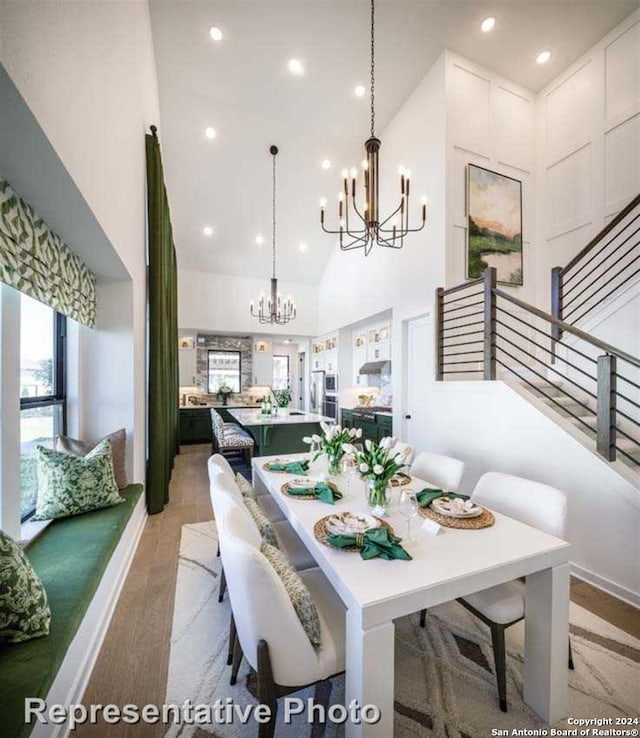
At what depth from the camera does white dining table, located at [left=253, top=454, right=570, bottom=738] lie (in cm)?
98

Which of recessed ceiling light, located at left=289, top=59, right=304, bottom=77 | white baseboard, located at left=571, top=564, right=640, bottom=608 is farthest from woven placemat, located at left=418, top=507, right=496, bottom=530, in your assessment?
recessed ceiling light, located at left=289, top=59, right=304, bottom=77

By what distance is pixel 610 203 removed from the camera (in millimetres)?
3902

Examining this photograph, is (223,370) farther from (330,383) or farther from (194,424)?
(330,383)

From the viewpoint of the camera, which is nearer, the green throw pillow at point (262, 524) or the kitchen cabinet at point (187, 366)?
the green throw pillow at point (262, 524)

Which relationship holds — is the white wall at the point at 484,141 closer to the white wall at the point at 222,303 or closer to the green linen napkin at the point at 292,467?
the green linen napkin at the point at 292,467

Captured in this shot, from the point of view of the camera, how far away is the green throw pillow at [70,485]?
2.04 meters

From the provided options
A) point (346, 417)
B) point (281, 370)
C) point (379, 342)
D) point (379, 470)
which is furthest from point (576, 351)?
point (281, 370)

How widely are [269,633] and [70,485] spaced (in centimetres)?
184

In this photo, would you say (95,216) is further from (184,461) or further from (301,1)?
(184,461)

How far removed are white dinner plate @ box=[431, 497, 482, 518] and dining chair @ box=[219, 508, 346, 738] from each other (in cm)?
72

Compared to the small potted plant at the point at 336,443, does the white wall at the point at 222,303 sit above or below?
above

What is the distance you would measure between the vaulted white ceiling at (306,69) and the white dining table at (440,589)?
17.0 feet

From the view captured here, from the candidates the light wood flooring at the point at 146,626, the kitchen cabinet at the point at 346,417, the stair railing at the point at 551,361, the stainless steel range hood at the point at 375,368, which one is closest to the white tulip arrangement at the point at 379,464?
the light wood flooring at the point at 146,626

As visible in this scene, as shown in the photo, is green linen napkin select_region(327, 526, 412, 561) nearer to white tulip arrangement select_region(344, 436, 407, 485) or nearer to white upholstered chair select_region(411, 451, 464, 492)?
white tulip arrangement select_region(344, 436, 407, 485)
